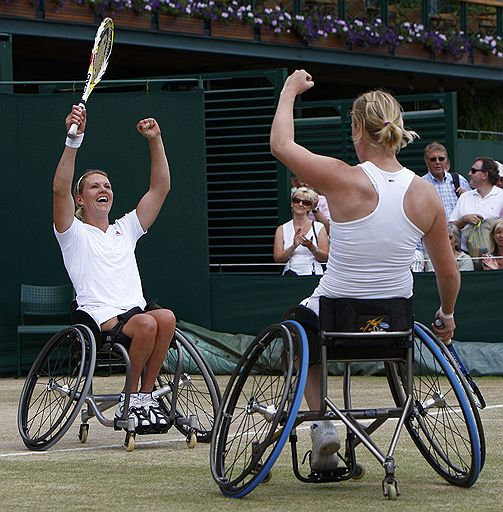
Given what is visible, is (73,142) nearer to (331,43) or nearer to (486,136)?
(331,43)

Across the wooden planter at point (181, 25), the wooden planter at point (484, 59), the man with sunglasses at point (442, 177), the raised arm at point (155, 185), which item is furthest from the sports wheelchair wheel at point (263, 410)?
the wooden planter at point (484, 59)

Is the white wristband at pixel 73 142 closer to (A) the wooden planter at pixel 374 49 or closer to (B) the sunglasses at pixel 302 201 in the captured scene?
(B) the sunglasses at pixel 302 201

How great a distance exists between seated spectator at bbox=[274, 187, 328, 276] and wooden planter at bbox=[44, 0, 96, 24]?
317 inches

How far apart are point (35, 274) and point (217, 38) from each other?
981 cm

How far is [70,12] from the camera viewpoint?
62.9 feet

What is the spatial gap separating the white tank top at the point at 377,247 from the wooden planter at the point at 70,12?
46.4ft

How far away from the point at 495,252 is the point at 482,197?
699mm

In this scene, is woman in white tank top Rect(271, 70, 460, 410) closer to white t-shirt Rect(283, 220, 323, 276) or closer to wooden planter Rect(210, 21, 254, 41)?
white t-shirt Rect(283, 220, 323, 276)

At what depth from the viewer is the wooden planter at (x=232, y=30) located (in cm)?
2119

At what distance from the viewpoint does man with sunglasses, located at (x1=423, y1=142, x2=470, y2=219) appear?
12.7 m

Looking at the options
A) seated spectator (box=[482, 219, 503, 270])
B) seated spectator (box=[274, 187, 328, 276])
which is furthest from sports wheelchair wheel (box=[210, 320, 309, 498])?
seated spectator (box=[274, 187, 328, 276])

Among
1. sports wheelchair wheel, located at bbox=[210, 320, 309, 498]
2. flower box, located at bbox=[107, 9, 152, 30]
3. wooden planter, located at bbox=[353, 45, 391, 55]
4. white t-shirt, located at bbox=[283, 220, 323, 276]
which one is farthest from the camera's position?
wooden planter, located at bbox=[353, 45, 391, 55]

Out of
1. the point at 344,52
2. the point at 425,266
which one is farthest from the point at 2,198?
the point at 344,52

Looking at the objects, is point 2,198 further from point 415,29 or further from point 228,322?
point 415,29
